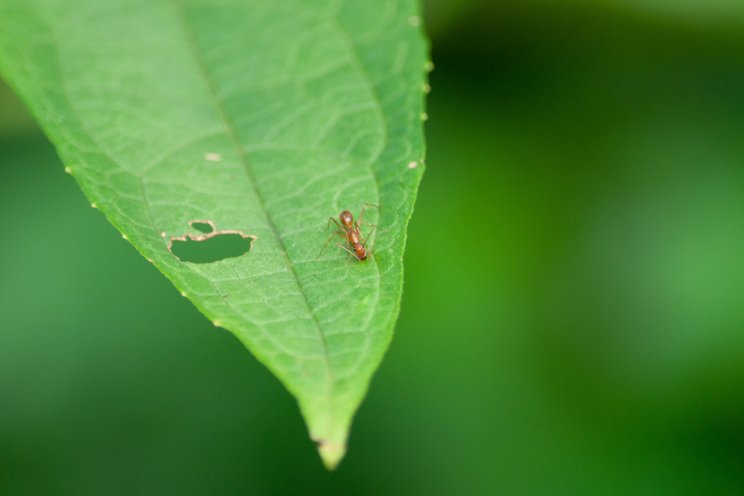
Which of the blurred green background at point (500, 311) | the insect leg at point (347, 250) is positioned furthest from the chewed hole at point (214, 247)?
the blurred green background at point (500, 311)

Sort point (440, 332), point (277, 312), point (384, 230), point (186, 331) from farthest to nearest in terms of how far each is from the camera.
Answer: point (440, 332) → point (186, 331) → point (384, 230) → point (277, 312)

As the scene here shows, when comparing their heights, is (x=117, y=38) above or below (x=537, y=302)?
above

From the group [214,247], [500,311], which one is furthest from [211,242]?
[500,311]

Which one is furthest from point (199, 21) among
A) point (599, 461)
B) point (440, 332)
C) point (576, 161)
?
point (599, 461)

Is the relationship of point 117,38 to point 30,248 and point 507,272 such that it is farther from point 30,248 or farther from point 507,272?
point 507,272

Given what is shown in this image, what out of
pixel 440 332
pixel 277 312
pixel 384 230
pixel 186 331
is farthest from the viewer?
pixel 440 332

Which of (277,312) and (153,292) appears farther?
(153,292)

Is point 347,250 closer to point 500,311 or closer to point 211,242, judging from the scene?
point 211,242
